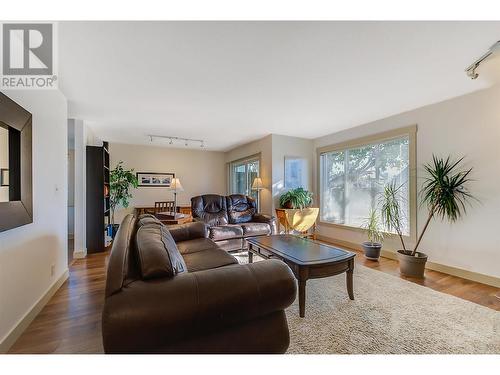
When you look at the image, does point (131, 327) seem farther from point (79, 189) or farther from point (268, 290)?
point (79, 189)

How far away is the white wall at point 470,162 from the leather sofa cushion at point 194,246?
3051 millimetres

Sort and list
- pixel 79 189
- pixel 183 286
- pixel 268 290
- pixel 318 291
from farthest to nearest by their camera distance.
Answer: pixel 79 189
pixel 318 291
pixel 268 290
pixel 183 286

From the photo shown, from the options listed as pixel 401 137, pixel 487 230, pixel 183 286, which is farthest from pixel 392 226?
pixel 183 286

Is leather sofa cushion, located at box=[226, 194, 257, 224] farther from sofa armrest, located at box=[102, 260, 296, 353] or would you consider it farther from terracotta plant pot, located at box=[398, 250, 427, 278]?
sofa armrest, located at box=[102, 260, 296, 353]

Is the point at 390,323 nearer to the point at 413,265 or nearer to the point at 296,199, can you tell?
the point at 413,265

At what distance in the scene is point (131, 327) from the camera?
0.85 meters

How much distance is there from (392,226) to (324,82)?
7.92ft

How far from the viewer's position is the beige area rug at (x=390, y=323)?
4.93ft

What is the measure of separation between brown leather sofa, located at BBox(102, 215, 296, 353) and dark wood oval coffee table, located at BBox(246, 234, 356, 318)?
0.68 m

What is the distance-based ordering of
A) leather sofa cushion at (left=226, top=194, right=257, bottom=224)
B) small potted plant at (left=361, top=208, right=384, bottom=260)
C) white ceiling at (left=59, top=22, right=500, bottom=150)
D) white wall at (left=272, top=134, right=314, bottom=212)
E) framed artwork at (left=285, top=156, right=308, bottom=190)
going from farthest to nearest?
framed artwork at (left=285, top=156, right=308, bottom=190) < white wall at (left=272, top=134, right=314, bottom=212) < leather sofa cushion at (left=226, top=194, right=257, bottom=224) < small potted plant at (left=361, top=208, right=384, bottom=260) < white ceiling at (left=59, top=22, right=500, bottom=150)

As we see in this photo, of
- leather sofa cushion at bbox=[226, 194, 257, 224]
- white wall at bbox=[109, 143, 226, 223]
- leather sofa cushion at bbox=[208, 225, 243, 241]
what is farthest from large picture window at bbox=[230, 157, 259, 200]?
leather sofa cushion at bbox=[208, 225, 243, 241]

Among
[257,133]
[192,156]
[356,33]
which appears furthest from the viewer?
[192,156]

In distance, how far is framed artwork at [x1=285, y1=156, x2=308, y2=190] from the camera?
4.93 m

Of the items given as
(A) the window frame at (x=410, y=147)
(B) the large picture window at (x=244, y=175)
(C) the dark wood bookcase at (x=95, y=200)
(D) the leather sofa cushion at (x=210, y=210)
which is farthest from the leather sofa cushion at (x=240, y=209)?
(C) the dark wood bookcase at (x=95, y=200)
